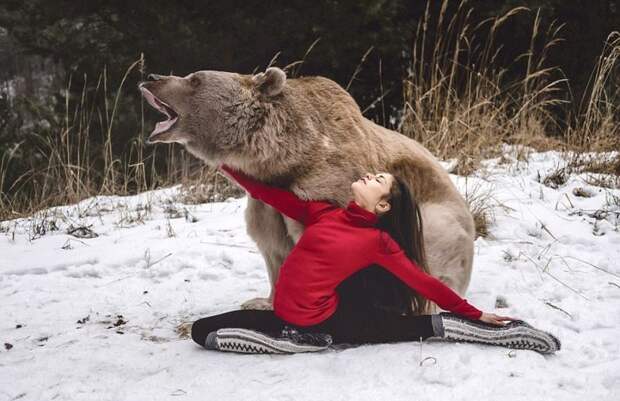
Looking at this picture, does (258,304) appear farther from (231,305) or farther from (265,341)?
(265,341)

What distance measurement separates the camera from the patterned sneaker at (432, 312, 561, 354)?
2662 millimetres

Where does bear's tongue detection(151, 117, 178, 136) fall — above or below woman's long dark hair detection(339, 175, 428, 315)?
above

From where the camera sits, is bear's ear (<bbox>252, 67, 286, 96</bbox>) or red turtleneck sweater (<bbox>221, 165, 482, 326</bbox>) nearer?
red turtleneck sweater (<bbox>221, 165, 482, 326</bbox>)

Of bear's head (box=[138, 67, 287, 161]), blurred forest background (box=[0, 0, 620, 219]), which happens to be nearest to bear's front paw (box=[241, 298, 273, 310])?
bear's head (box=[138, 67, 287, 161])

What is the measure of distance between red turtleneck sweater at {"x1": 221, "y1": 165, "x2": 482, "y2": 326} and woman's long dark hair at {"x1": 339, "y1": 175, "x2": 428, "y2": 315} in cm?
9

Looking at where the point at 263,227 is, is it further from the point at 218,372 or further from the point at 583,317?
the point at 583,317

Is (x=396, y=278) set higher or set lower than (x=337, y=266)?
lower

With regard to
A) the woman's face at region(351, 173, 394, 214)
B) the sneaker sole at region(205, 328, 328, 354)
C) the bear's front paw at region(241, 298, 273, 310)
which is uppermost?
the woman's face at region(351, 173, 394, 214)

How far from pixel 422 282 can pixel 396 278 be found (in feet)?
0.79

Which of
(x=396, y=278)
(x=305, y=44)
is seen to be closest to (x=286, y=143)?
(x=396, y=278)

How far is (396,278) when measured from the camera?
116 inches

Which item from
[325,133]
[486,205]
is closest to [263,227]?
[325,133]

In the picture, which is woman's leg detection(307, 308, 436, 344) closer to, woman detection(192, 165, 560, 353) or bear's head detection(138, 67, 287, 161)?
woman detection(192, 165, 560, 353)

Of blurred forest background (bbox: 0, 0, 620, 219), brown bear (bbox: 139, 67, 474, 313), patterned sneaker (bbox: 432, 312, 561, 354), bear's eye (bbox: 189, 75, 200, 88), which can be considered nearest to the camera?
patterned sneaker (bbox: 432, 312, 561, 354)
